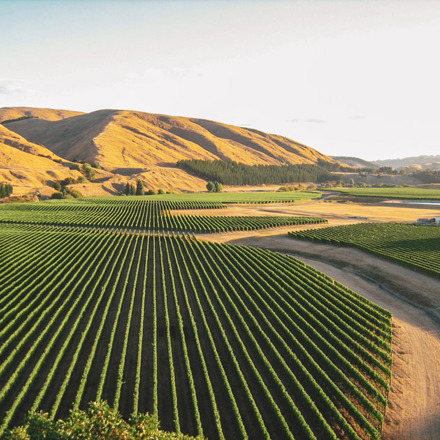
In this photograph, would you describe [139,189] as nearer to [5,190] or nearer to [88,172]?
[88,172]

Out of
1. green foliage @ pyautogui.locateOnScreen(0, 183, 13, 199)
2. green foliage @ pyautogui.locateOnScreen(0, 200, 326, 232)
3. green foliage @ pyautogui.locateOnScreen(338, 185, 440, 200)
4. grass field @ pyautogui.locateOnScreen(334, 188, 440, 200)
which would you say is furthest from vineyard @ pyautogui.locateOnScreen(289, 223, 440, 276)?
green foliage @ pyautogui.locateOnScreen(0, 183, 13, 199)

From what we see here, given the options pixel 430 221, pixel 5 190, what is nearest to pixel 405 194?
pixel 430 221

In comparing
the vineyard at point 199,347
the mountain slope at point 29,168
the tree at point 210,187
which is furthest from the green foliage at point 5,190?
the tree at point 210,187

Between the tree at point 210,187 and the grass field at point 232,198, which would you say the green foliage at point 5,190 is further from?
the tree at point 210,187

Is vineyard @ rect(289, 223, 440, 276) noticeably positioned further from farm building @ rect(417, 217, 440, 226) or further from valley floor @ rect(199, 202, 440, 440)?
farm building @ rect(417, 217, 440, 226)

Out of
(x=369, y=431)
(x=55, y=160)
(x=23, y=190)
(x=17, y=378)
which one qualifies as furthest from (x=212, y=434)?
(x=55, y=160)

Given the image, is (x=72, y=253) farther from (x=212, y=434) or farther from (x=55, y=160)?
(x=55, y=160)
